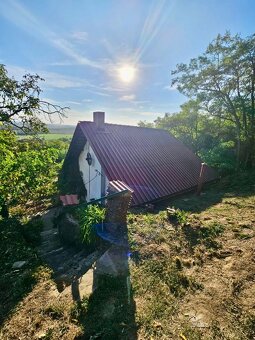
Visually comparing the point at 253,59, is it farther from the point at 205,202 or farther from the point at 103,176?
the point at 103,176

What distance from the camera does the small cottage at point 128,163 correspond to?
1047cm

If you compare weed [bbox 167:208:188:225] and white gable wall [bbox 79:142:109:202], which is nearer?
weed [bbox 167:208:188:225]

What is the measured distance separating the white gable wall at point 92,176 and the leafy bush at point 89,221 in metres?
3.52

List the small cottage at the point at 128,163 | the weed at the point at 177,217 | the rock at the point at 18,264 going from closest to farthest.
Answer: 1. the rock at the point at 18,264
2. the weed at the point at 177,217
3. the small cottage at the point at 128,163

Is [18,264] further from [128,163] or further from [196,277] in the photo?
[128,163]

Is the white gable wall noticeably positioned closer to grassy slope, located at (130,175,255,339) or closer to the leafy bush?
the leafy bush

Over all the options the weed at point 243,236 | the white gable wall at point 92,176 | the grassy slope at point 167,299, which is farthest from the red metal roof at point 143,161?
the weed at point 243,236

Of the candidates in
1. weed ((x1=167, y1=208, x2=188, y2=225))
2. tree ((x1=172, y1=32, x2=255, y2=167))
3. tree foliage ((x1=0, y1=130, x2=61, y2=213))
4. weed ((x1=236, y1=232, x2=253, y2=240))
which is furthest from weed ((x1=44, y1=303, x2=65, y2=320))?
tree ((x1=172, y1=32, x2=255, y2=167))

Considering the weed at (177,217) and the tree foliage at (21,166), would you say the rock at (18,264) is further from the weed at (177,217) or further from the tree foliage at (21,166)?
the weed at (177,217)

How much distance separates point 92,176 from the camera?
12391 millimetres

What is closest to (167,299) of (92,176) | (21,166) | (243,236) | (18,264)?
(243,236)

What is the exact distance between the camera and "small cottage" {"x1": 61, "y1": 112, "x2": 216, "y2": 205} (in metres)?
10.5

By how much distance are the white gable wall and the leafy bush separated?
3519 mm

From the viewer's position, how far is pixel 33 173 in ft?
42.6
